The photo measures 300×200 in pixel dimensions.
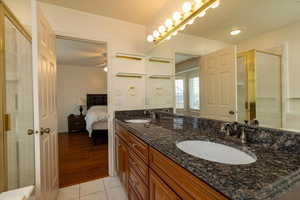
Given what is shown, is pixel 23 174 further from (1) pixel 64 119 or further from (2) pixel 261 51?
(1) pixel 64 119

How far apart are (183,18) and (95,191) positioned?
239 centimetres

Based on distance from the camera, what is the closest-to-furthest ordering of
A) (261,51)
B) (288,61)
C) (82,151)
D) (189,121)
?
(288,61), (261,51), (189,121), (82,151)

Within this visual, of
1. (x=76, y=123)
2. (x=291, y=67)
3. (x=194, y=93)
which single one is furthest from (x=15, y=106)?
(x=76, y=123)

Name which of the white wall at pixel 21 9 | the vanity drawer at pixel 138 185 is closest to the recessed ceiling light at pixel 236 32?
the vanity drawer at pixel 138 185

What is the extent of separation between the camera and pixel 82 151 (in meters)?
3.12

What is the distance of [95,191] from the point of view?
1811 millimetres

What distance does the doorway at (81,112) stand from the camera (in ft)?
7.69

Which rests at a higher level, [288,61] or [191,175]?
[288,61]

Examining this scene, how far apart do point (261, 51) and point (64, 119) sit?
572 cm

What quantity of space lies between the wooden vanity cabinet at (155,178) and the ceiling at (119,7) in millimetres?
1698

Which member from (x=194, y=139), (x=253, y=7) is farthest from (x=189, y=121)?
(x=253, y=7)

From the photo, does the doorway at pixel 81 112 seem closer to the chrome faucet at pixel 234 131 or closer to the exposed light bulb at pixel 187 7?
the exposed light bulb at pixel 187 7

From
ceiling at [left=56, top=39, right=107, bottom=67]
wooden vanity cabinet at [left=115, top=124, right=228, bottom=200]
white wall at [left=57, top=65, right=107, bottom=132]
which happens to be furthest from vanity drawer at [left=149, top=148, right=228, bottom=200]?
white wall at [left=57, top=65, right=107, bottom=132]

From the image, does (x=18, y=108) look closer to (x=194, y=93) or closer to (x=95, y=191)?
(x=95, y=191)
